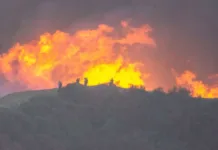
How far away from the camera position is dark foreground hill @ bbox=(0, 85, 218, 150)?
8162 cm

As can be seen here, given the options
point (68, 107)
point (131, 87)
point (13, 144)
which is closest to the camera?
point (13, 144)

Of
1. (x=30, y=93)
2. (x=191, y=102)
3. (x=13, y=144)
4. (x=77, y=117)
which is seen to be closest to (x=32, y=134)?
(x=13, y=144)

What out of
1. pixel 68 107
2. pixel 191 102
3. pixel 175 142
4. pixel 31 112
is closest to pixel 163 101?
pixel 191 102

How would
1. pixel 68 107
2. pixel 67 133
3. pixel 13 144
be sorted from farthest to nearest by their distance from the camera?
pixel 68 107, pixel 67 133, pixel 13 144

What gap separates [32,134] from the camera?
3196 inches

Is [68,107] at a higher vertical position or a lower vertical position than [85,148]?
higher

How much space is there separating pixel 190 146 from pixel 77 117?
19365mm

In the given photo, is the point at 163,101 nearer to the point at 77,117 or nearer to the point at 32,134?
the point at 77,117

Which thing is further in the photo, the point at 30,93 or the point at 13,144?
the point at 30,93

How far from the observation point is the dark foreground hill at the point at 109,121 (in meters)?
81.6

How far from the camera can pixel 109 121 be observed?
88.9 meters

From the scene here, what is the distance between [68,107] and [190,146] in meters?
21.7

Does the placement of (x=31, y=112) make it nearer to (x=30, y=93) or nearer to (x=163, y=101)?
(x=30, y=93)

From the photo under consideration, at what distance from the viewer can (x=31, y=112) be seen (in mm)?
88250
